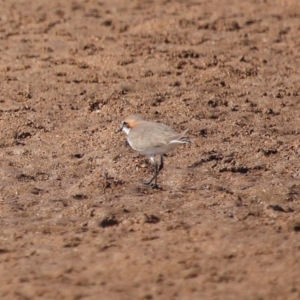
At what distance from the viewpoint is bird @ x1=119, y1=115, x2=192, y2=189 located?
8.18 metres

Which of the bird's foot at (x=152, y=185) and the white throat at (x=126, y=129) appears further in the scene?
the white throat at (x=126, y=129)

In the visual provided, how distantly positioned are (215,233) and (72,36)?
6.18m

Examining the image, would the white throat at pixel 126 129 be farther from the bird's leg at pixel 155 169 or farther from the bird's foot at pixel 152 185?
the bird's foot at pixel 152 185

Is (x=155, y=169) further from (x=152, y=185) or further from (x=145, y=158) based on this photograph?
(x=145, y=158)

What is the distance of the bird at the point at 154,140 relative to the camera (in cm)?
818

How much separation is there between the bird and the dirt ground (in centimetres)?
20

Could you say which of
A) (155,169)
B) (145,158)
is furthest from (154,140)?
(145,158)

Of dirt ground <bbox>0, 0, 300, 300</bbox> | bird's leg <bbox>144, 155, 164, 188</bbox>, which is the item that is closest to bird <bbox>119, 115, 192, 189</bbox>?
bird's leg <bbox>144, 155, 164, 188</bbox>

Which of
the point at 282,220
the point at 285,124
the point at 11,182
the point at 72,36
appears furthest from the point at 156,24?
the point at 282,220

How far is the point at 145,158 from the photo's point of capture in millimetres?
9312

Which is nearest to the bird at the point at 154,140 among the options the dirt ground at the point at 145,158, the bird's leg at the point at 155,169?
the bird's leg at the point at 155,169

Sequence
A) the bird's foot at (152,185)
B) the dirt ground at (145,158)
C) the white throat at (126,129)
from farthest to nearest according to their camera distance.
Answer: the white throat at (126,129)
the bird's foot at (152,185)
the dirt ground at (145,158)

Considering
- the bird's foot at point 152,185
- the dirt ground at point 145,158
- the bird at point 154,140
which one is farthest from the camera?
the bird's foot at point 152,185

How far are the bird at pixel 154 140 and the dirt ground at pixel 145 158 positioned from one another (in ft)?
0.67
